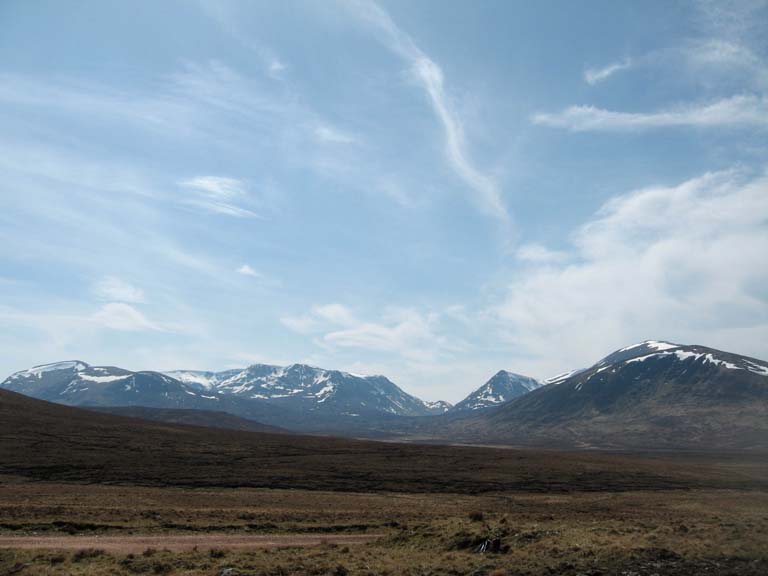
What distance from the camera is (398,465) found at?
72312mm

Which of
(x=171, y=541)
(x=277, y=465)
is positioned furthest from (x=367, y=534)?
(x=277, y=465)

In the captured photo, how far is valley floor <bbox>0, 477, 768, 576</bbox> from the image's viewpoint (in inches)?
684

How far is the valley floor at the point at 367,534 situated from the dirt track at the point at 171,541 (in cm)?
17

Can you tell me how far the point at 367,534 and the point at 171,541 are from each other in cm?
955

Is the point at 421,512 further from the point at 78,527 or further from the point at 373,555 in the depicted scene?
the point at 78,527

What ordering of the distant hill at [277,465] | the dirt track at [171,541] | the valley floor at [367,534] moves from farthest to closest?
the distant hill at [277,465], the dirt track at [171,541], the valley floor at [367,534]

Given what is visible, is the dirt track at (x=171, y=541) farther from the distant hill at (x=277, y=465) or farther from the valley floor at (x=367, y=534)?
the distant hill at (x=277, y=465)

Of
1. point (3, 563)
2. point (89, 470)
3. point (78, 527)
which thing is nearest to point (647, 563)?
point (3, 563)

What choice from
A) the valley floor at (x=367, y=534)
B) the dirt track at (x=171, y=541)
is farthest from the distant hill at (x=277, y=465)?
the dirt track at (x=171, y=541)

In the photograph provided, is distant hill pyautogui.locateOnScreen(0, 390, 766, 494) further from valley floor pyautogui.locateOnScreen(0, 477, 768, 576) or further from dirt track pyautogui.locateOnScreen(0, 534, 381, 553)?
dirt track pyautogui.locateOnScreen(0, 534, 381, 553)

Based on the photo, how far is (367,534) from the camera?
27.0 meters

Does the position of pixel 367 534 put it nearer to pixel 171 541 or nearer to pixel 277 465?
pixel 171 541

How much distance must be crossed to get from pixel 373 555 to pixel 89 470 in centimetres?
4850

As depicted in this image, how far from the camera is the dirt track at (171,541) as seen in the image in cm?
2173
